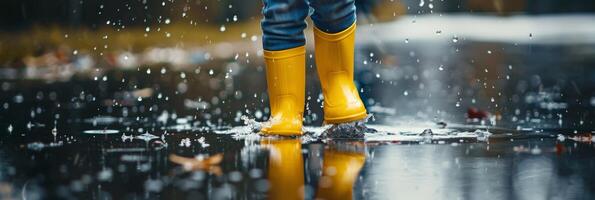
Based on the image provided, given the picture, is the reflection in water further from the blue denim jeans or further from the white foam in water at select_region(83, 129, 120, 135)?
the white foam in water at select_region(83, 129, 120, 135)

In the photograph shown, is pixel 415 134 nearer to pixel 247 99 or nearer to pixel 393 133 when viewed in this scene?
pixel 393 133

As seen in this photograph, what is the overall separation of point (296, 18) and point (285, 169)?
1375 mm

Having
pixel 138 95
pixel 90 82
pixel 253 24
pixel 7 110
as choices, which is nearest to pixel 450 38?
pixel 253 24

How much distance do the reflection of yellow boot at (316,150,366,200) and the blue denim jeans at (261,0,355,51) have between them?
83 centimetres

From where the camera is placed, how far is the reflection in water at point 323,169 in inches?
162

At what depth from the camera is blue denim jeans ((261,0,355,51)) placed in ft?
19.4

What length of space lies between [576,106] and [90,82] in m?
4.08

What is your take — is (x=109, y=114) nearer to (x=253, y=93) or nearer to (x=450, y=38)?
(x=253, y=93)

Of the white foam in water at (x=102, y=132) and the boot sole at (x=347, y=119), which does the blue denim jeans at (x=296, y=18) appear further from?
the white foam in water at (x=102, y=132)

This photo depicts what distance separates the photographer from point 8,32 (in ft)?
46.9

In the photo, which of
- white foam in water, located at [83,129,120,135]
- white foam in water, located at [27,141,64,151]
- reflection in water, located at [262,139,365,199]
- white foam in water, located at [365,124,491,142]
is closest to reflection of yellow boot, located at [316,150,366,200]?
reflection in water, located at [262,139,365,199]

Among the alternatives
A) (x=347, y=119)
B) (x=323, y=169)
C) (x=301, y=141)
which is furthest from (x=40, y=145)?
(x=323, y=169)

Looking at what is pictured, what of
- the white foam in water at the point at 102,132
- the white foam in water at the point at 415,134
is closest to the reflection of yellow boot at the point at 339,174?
the white foam in water at the point at 415,134

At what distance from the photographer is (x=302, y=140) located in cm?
584
